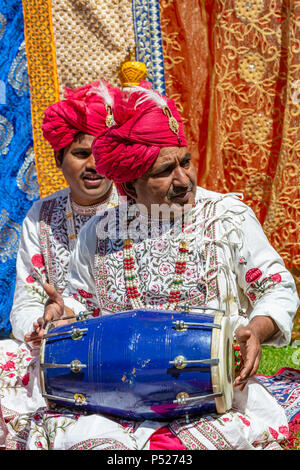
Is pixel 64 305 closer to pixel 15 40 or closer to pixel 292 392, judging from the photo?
pixel 292 392

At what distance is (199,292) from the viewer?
333 cm

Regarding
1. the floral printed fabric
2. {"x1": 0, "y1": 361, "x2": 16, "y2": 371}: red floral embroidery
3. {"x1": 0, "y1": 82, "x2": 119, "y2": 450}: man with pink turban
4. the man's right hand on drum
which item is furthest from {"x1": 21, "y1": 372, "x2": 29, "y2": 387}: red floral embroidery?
the floral printed fabric

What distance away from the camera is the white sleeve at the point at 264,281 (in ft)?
10.3

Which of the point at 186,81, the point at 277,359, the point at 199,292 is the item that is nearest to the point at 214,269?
the point at 199,292

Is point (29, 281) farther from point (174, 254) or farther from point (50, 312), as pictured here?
point (174, 254)

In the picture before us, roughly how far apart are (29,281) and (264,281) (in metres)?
1.72

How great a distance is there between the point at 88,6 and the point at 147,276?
2696mm

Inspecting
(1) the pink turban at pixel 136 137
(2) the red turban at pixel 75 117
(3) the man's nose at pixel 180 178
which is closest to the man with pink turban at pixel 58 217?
(2) the red turban at pixel 75 117

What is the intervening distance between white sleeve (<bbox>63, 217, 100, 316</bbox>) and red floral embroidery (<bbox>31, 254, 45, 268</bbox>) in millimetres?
807

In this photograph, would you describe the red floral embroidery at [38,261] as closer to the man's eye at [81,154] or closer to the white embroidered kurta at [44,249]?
the white embroidered kurta at [44,249]

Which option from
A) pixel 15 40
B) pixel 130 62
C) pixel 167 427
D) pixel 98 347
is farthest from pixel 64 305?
pixel 15 40

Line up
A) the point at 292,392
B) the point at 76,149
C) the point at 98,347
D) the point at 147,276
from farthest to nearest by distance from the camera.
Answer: the point at 76,149 < the point at 292,392 < the point at 147,276 < the point at 98,347

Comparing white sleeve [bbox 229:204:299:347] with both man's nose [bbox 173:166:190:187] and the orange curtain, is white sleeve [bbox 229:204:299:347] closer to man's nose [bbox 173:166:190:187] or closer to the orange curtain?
man's nose [bbox 173:166:190:187]

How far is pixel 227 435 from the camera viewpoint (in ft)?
9.57
